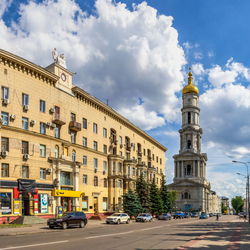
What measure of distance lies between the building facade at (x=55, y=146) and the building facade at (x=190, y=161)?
66857mm

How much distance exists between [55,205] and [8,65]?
1646 centimetres

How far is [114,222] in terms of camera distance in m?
43.8

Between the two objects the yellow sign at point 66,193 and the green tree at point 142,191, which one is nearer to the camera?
the yellow sign at point 66,193

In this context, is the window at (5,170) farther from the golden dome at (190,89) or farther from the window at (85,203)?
the golden dome at (190,89)

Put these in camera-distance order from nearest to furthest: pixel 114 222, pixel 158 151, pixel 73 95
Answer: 1. pixel 114 222
2. pixel 73 95
3. pixel 158 151

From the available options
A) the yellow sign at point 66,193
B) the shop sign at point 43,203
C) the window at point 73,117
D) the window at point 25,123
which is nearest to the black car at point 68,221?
the shop sign at point 43,203

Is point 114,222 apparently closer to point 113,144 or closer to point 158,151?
point 113,144

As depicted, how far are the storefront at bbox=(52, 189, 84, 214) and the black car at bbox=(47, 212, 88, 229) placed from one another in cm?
850

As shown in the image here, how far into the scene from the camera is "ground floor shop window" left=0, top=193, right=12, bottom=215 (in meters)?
36.9

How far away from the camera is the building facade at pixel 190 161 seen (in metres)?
128

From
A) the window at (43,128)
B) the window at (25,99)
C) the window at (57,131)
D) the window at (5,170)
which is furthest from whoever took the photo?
the window at (57,131)

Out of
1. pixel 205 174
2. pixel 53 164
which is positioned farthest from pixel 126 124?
pixel 205 174

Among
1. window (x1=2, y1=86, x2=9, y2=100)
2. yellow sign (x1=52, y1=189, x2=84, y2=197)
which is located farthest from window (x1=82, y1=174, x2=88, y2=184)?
window (x1=2, y1=86, x2=9, y2=100)

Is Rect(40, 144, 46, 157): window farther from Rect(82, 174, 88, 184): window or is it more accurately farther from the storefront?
Rect(82, 174, 88, 184): window
